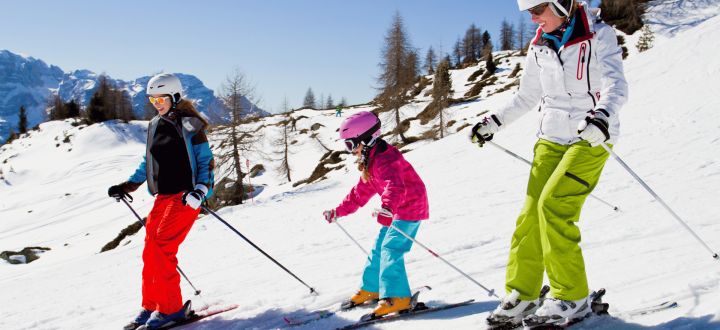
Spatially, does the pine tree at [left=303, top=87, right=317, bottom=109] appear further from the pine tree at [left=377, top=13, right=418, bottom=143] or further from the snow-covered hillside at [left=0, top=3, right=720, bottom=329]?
the snow-covered hillside at [left=0, top=3, right=720, bottom=329]

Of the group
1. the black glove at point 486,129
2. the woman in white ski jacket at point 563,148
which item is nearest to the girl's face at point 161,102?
the black glove at point 486,129

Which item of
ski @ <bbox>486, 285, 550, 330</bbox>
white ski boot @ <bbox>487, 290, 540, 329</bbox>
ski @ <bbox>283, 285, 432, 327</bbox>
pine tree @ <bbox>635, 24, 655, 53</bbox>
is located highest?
pine tree @ <bbox>635, 24, 655, 53</bbox>

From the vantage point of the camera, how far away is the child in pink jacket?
3963 mm

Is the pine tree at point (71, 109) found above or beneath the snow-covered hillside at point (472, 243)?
above

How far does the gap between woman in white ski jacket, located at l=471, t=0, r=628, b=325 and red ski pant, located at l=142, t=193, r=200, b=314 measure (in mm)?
2902

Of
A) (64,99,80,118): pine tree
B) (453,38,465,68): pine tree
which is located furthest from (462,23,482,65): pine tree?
(64,99,80,118): pine tree

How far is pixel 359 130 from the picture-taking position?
4.16 metres

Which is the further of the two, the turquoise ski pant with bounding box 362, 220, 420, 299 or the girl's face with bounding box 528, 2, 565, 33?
the turquoise ski pant with bounding box 362, 220, 420, 299

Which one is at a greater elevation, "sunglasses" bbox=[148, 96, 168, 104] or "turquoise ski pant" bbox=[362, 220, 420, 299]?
"sunglasses" bbox=[148, 96, 168, 104]

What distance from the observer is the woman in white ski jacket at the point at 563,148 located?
281 centimetres

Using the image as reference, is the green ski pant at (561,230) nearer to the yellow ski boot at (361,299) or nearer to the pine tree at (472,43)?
the yellow ski boot at (361,299)

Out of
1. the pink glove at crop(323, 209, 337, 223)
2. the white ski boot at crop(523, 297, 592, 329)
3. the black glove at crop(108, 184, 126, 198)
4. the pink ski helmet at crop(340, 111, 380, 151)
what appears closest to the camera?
the white ski boot at crop(523, 297, 592, 329)

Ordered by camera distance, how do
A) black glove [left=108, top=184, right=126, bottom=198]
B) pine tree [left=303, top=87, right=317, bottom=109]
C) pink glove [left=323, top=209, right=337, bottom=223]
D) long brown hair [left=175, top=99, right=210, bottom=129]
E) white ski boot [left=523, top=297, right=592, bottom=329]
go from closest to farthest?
white ski boot [left=523, top=297, right=592, bottom=329], pink glove [left=323, top=209, right=337, bottom=223], long brown hair [left=175, top=99, right=210, bottom=129], black glove [left=108, top=184, right=126, bottom=198], pine tree [left=303, top=87, right=317, bottom=109]

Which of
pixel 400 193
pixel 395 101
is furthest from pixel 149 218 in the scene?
pixel 395 101
